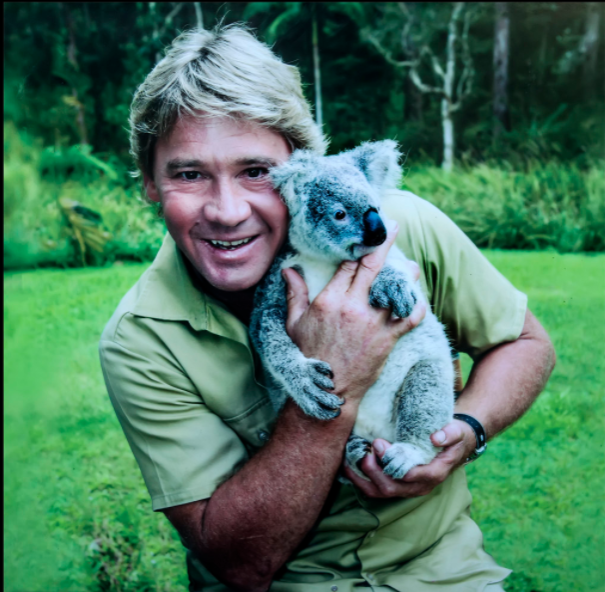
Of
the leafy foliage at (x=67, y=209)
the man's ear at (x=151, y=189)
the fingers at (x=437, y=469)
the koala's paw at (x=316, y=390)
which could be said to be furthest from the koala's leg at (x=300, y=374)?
the leafy foliage at (x=67, y=209)

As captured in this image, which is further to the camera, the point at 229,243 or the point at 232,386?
the point at 232,386

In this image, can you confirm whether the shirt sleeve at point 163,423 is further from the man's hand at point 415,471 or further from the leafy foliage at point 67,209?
the leafy foliage at point 67,209

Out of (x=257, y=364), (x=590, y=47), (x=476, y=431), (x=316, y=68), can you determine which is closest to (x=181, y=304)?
(x=257, y=364)

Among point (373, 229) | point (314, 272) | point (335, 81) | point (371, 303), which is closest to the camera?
point (373, 229)

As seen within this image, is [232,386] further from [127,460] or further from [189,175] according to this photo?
[127,460]

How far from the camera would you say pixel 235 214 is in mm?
1327

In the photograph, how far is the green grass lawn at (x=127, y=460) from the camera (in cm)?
178

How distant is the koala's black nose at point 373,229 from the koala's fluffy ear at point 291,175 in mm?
195

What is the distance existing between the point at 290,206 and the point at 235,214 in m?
0.14

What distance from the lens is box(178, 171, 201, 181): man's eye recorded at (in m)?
1.39

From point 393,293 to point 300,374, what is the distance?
0.94 feet

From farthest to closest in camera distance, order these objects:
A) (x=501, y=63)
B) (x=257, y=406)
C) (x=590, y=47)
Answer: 1. (x=501, y=63)
2. (x=590, y=47)
3. (x=257, y=406)

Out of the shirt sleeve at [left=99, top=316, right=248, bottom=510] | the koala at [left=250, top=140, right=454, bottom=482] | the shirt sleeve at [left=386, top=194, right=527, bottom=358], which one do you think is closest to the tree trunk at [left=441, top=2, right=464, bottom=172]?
the shirt sleeve at [left=386, top=194, right=527, bottom=358]

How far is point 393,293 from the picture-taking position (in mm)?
1307
